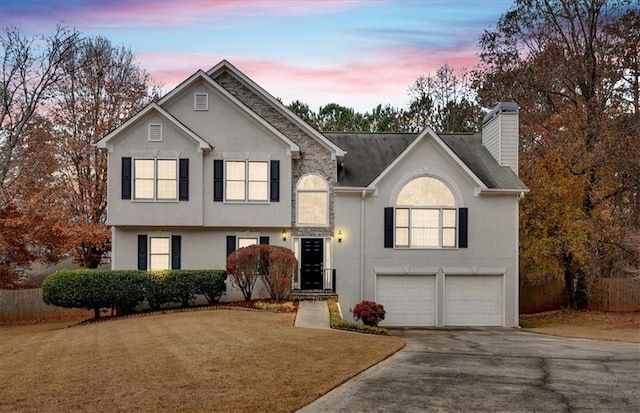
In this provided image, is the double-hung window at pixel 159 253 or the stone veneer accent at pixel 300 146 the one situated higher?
the stone veneer accent at pixel 300 146

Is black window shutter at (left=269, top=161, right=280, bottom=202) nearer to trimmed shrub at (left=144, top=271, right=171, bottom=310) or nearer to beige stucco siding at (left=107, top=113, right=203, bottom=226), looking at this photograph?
beige stucco siding at (left=107, top=113, right=203, bottom=226)

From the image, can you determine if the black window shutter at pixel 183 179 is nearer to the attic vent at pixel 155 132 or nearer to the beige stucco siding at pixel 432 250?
the attic vent at pixel 155 132

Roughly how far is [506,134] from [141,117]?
14.9 m

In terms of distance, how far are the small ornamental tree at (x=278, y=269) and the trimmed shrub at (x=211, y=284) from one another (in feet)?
5.70

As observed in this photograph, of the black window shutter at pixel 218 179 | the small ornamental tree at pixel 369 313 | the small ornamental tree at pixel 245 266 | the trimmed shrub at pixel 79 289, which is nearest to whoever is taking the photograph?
the small ornamental tree at pixel 369 313

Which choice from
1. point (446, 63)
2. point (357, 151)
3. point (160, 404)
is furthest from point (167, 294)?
point (446, 63)

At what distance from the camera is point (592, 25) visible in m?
30.9

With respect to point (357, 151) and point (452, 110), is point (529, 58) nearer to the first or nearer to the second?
point (452, 110)

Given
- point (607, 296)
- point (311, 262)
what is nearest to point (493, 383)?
point (311, 262)

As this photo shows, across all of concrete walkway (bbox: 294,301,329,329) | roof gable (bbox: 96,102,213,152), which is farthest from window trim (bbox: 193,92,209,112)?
concrete walkway (bbox: 294,301,329,329)

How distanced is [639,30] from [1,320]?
116 feet

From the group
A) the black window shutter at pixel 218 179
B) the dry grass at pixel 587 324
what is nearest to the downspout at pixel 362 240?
the black window shutter at pixel 218 179

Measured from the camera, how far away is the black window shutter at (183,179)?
75.8 feet

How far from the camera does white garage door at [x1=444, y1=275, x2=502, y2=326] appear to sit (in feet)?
76.3
